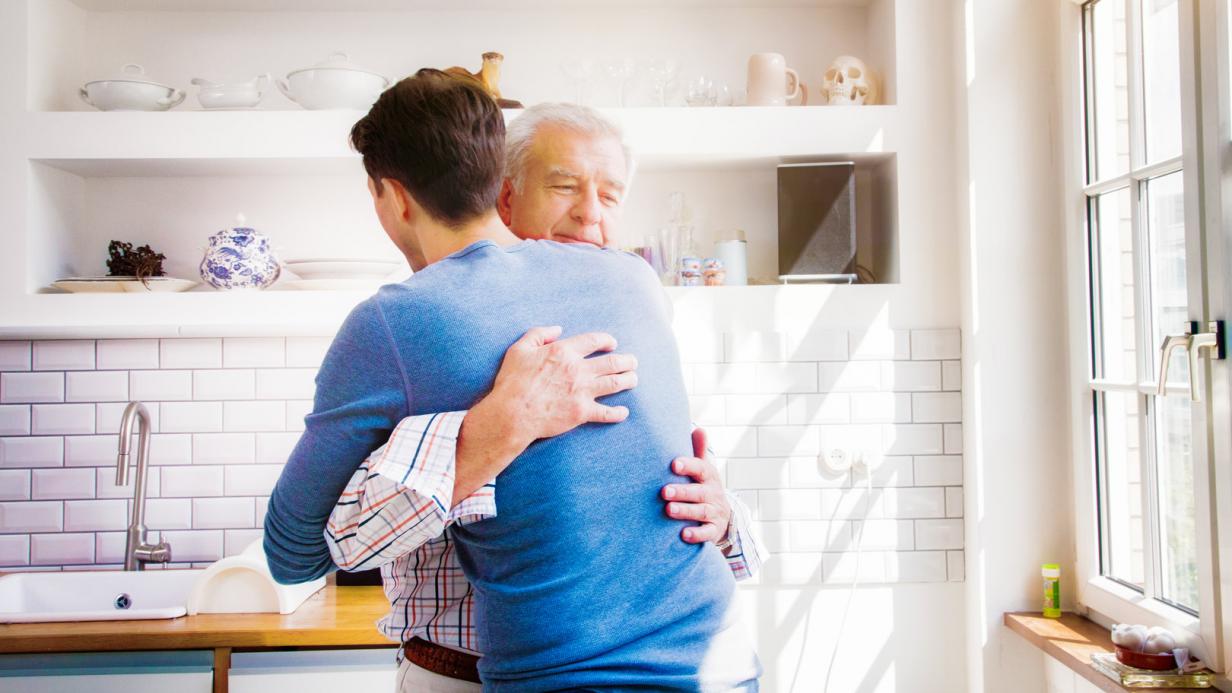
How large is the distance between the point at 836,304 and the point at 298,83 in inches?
63.2

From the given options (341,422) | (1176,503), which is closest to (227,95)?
(341,422)

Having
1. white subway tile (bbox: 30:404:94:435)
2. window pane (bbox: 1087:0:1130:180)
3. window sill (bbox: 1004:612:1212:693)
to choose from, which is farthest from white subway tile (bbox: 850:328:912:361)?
white subway tile (bbox: 30:404:94:435)

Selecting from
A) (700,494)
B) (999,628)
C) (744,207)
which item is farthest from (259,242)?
(999,628)

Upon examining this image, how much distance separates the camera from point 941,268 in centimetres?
241

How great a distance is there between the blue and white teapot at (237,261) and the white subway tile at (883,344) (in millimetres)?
1658

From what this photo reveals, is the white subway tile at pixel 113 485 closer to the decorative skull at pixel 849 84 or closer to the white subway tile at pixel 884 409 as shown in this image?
the white subway tile at pixel 884 409

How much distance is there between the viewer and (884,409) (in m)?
2.44

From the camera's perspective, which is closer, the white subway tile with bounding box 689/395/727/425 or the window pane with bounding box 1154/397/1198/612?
the window pane with bounding box 1154/397/1198/612

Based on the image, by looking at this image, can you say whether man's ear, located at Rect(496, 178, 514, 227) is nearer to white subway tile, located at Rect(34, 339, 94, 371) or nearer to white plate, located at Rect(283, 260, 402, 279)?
white plate, located at Rect(283, 260, 402, 279)

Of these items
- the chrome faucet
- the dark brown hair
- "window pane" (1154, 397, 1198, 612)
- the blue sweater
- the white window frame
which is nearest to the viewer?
the blue sweater

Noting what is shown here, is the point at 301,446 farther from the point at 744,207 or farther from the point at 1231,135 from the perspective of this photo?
the point at 744,207

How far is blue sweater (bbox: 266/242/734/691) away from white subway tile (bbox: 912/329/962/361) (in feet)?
5.29

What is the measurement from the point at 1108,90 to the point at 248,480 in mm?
2546

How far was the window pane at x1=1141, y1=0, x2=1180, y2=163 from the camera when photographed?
183 centimetres
